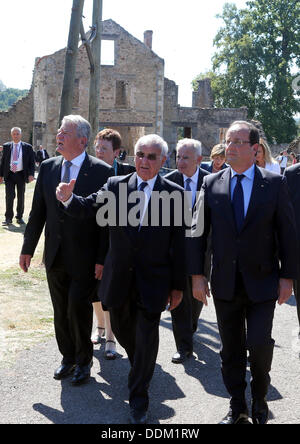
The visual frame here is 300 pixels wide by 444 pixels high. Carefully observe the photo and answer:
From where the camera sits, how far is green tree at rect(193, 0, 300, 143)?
47.4 meters

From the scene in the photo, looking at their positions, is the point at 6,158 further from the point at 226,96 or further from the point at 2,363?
the point at 226,96

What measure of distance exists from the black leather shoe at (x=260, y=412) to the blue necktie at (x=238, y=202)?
118 centimetres

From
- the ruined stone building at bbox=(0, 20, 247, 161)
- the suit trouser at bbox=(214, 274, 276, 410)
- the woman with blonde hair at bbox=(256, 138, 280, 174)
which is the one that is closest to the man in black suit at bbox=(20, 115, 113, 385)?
the suit trouser at bbox=(214, 274, 276, 410)

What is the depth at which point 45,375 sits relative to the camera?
4938mm

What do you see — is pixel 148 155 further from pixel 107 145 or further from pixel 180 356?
pixel 180 356

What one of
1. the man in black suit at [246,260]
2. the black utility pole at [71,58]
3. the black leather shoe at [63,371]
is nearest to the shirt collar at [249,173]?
the man in black suit at [246,260]

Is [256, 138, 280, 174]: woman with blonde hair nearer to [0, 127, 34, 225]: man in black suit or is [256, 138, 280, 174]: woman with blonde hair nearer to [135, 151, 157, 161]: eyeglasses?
[135, 151, 157, 161]: eyeglasses

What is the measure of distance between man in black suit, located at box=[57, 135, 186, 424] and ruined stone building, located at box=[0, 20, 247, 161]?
114 ft

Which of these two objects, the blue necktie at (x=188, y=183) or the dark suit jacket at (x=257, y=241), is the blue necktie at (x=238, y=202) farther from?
the blue necktie at (x=188, y=183)

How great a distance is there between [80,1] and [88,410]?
282 inches

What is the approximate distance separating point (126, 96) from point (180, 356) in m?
36.8

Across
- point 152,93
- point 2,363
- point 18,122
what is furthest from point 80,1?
point 18,122

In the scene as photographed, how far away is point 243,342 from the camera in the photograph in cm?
414

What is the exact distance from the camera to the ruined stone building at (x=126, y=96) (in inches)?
1543
